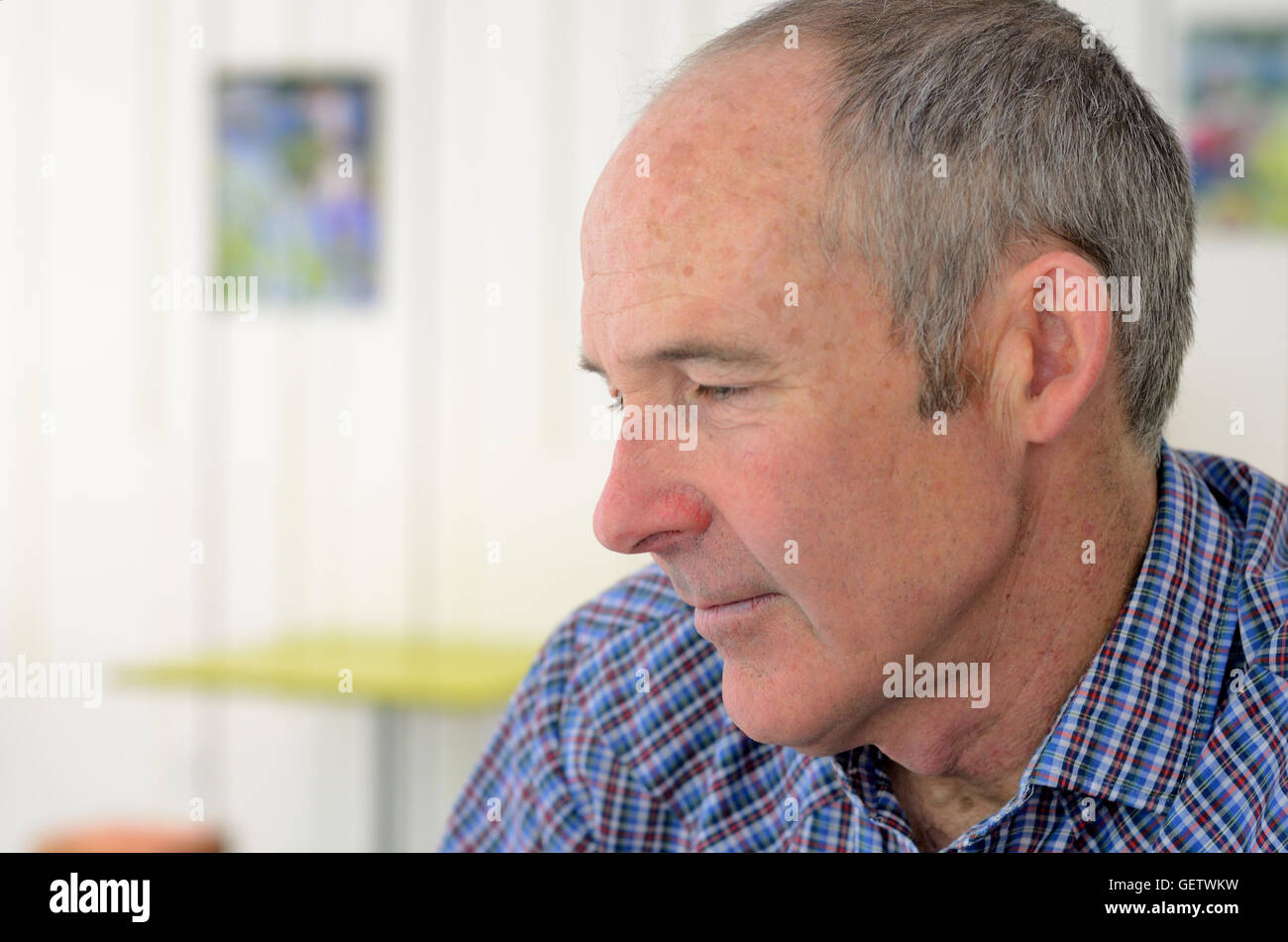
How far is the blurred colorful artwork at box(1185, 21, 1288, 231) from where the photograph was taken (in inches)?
131

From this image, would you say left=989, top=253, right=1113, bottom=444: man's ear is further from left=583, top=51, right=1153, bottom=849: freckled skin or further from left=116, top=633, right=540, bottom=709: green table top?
left=116, top=633, right=540, bottom=709: green table top

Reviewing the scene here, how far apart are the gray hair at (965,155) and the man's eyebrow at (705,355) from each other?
0.09 m

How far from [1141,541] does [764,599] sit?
30 centimetres

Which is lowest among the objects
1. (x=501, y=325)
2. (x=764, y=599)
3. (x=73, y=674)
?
(x=73, y=674)

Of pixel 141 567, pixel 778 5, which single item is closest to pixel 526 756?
pixel 778 5

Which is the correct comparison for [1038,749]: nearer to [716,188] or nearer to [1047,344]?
[1047,344]

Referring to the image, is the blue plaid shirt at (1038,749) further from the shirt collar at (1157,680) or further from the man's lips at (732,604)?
the man's lips at (732,604)

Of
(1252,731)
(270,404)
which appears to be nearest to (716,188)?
(1252,731)

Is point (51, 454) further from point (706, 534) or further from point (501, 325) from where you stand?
point (706, 534)

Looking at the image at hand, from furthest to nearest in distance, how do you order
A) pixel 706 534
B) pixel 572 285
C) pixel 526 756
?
pixel 572 285 < pixel 526 756 < pixel 706 534

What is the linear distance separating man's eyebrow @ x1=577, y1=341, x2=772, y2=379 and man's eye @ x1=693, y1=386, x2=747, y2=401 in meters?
0.02

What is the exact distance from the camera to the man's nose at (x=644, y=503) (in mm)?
869

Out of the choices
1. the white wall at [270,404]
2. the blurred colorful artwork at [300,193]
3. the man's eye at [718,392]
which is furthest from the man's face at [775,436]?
the blurred colorful artwork at [300,193]

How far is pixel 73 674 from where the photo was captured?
3.78 m
